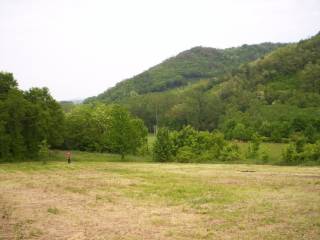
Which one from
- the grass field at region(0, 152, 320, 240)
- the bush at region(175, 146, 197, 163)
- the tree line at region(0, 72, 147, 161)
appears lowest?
the grass field at region(0, 152, 320, 240)

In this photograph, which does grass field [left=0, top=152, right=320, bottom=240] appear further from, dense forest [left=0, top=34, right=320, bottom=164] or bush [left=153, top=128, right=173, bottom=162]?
bush [left=153, top=128, right=173, bottom=162]

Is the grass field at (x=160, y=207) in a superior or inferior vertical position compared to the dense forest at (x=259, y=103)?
inferior

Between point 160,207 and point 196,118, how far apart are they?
114 m

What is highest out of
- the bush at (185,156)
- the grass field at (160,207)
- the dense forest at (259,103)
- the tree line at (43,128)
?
the dense forest at (259,103)

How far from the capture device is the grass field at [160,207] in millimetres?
19672

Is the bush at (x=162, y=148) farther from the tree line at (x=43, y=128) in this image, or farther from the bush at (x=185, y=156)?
the tree line at (x=43, y=128)

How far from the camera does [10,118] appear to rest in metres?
62.7

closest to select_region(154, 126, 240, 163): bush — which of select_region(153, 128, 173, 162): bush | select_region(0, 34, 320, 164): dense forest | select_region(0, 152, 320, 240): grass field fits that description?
select_region(153, 128, 173, 162): bush

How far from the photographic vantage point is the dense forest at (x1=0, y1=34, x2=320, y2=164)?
65125 millimetres

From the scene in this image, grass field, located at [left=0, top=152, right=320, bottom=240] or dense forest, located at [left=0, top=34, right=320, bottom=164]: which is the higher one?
dense forest, located at [left=0, top=34, right=320, bottom=164]

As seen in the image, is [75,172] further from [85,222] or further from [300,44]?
[300,44]

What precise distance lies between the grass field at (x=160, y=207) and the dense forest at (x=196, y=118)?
22.6 m

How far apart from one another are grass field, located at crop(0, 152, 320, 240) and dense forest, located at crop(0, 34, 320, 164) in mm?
22560

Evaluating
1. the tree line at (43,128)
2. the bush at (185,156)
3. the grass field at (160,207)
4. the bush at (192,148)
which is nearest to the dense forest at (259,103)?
the bush at (192,148)
